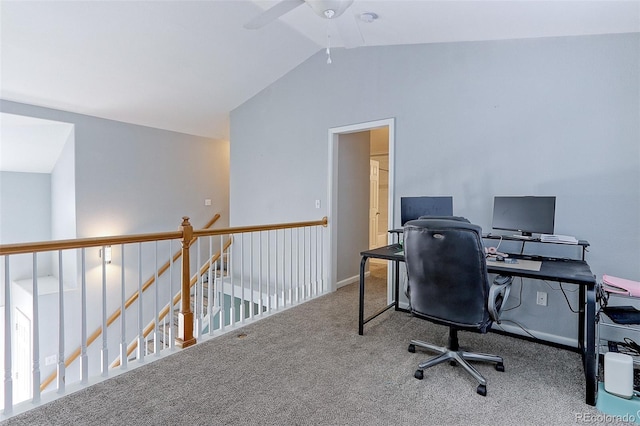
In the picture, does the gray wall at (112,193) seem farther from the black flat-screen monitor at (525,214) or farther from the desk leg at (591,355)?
the desk leg at (591,355)

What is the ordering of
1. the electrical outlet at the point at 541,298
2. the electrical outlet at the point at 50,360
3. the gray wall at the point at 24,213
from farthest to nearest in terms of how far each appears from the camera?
the gray wall at the point at 24,213
the electrical outlet at the point at 50,360
the electrical outlet at the point at 541,298

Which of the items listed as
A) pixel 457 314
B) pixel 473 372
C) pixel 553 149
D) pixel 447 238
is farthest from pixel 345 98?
pixel 473 372

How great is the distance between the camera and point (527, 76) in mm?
2863

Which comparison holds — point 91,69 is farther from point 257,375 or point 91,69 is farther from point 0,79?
point 257,375

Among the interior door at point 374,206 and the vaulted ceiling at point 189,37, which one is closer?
the vaulted ceiling at point 189,37

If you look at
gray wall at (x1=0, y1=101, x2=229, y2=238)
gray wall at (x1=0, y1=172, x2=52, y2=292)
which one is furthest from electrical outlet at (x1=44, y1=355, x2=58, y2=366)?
gray wall at (x1=0, y1=101, x2=229, y2=238)

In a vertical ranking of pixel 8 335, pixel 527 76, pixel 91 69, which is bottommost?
pixel 8 335

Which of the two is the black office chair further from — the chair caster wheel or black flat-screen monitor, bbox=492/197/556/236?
black flat-screen monitor, bbox=492/197/556/236

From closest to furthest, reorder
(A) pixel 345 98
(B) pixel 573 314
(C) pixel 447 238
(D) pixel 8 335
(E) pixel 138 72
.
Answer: (D) pixel 8 335
(C) pixel 447 238
(B) pixel 573 314
(E) pixel 138 72
(A) pixel 345 98

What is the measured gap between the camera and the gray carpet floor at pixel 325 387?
1.81 metres

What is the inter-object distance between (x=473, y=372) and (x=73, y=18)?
413 cm

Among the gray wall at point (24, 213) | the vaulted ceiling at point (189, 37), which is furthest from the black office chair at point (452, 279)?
the gray wall at point (24, 213)

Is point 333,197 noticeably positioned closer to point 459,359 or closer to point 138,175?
point 459,359

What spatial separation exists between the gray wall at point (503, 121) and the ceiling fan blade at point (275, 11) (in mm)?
1770
